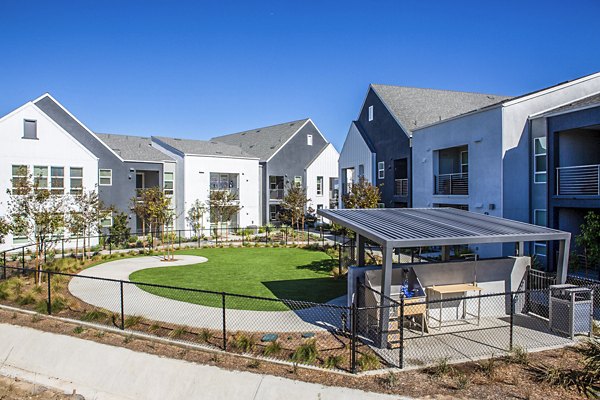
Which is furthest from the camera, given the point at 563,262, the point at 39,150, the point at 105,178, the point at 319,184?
the point at 319,184

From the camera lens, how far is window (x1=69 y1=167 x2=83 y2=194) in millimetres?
29273

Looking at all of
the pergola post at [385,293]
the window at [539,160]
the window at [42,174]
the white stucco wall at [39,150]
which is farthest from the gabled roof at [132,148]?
the pergola post at [385,293]

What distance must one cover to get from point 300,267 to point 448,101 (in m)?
18.6

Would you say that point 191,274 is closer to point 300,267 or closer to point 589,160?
point 300,267

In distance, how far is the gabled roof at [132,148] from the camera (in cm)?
3344

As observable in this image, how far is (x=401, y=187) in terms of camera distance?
28.7 metres

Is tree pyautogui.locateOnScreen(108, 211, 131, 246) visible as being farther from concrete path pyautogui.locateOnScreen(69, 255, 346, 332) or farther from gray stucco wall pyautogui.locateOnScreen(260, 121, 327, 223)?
gray stucco wall pyautogui.locateOnScreen(260, 121, 327, 223)

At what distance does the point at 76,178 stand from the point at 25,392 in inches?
911

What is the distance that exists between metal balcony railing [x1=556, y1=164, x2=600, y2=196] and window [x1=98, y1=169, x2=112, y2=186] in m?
27.7

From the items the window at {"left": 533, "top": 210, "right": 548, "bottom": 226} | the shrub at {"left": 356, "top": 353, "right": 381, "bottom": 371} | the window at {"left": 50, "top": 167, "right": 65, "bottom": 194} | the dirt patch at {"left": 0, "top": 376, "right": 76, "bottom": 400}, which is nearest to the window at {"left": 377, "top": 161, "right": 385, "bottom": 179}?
the window at {"left": 533, "top": 210, "right": 548, "bottom": 226}

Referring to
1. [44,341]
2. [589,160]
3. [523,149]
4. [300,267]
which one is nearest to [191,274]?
[300,267]

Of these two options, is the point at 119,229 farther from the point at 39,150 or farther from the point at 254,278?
the point at 254,278

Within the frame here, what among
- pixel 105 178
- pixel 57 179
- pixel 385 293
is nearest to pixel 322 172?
pixel 105 178

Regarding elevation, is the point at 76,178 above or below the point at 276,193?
above
